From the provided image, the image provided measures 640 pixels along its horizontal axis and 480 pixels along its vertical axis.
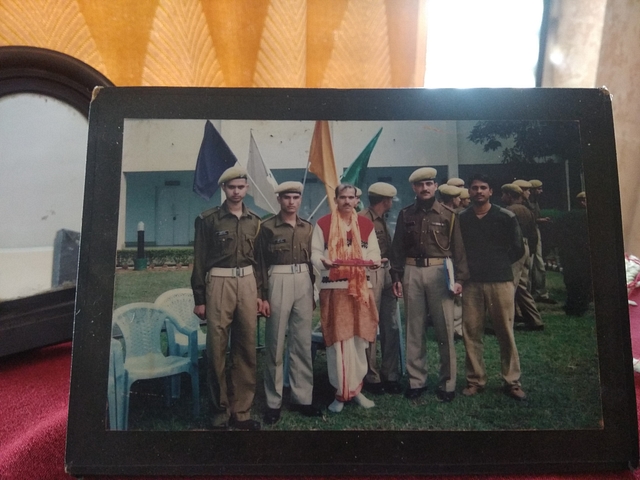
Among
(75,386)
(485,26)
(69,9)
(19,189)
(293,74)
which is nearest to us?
(75,386)

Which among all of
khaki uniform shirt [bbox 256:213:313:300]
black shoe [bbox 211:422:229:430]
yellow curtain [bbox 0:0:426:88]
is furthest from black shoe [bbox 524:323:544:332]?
yellow curtain [bbox 0:0:426:88]

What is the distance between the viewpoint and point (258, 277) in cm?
58

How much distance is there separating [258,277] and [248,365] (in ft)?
0.39

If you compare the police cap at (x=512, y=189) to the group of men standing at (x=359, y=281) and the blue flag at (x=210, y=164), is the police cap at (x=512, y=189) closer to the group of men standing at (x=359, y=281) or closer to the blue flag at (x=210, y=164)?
the group of men standing at (x=359, y=281)

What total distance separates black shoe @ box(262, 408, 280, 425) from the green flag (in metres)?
0.32

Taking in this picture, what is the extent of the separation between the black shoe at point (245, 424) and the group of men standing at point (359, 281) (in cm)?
4

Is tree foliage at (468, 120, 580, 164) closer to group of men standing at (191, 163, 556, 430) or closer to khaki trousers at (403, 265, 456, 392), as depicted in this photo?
group of men standing at (191, 163, 556, 430)

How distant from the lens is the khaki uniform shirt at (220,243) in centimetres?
58

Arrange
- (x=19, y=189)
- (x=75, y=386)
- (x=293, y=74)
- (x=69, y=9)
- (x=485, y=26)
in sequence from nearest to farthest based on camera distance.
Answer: (x=75, y=386) → (x=19, y=189) → (x=69, y=9) → (x=293, y=74) → (x=485, y=26)

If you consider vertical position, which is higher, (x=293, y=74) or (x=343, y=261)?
(x=293, y=74)

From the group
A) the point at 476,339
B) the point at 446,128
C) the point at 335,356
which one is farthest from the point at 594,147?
the point at 335,356

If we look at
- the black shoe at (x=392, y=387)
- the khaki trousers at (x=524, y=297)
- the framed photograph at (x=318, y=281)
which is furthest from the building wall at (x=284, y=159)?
the black shoe at (x=392, y=387)

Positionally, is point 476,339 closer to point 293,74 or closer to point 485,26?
point 293,74

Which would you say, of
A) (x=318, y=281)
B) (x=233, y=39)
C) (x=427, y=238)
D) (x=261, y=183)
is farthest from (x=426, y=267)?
(x=233, y=39)
